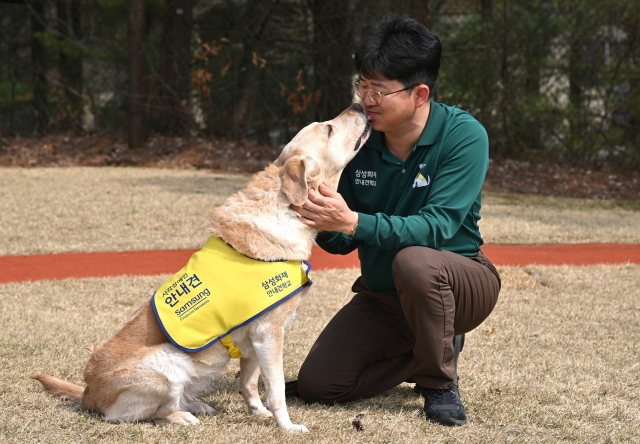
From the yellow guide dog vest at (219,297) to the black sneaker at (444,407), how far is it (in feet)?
2.85

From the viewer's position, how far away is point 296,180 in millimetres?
3598

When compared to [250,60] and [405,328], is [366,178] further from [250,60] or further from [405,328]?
[250,60]

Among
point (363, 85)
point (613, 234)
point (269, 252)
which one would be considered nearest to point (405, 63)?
point (363, 85)

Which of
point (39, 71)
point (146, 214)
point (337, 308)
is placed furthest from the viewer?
point (39, 71)

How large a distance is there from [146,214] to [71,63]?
26.9 ft

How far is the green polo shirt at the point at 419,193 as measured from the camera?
11.9 feet

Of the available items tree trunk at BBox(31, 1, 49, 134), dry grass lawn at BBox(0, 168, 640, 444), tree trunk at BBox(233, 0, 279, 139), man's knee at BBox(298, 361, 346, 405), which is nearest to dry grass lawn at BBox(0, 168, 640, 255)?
dry grass lawn at BBox(0, 168, 640, 444)

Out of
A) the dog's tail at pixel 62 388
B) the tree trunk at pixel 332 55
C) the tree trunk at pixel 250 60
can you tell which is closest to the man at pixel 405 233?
the dog's tail at pixel 62 388

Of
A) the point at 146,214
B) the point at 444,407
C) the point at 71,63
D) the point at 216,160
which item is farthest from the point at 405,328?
the point at 71,63

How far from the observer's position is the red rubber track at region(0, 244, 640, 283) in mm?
6980

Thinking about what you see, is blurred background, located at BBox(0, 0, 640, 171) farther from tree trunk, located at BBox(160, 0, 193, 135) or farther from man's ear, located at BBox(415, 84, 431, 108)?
man's ear, located at BBox(415, 84, 431, 108)

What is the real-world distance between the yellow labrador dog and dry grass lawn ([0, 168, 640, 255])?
178 inches

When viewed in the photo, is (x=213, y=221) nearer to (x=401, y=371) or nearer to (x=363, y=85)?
(x=363, y=85)

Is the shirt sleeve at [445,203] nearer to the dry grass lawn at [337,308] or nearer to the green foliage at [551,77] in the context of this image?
the dry grass lawn at [337,308]
